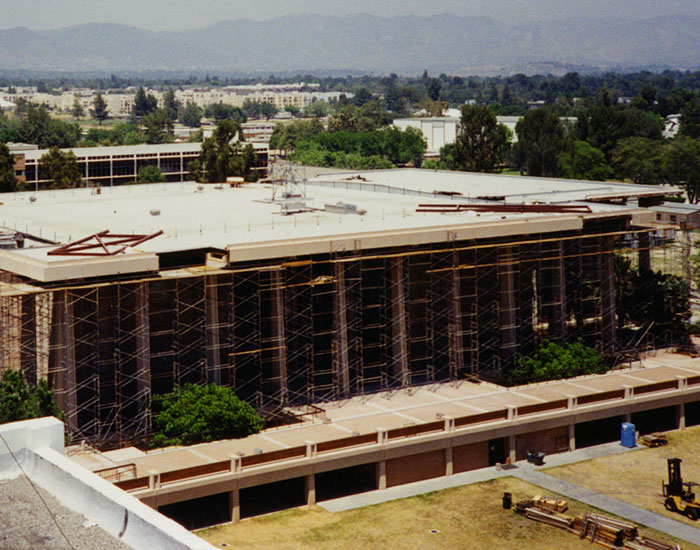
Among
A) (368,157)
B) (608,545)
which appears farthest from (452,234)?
(368,157)

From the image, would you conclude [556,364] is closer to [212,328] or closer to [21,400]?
[212,328]

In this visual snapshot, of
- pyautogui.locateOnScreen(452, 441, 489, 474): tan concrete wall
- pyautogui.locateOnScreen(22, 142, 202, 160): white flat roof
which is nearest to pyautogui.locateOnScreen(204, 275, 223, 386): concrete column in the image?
pyautogui.locateOnScreen(452, 441, 489, 474): tan concrete wall

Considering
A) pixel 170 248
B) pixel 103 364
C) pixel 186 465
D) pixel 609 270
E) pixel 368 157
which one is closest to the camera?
pixel 186 465

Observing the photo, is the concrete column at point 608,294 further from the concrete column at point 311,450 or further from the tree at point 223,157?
the tree at point 223,157

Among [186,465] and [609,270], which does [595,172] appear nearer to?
[609,270]

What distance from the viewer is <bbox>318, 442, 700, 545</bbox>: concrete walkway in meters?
35.2

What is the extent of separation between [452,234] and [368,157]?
101271 millimetres

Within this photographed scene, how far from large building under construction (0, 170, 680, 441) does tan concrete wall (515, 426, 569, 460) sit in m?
5.45

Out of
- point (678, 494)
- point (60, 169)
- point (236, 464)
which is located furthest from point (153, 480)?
point (60, 169)

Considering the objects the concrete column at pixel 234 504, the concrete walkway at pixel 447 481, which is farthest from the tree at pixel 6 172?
the concrete column at pixel 234 504

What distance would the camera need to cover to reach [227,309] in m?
41.7

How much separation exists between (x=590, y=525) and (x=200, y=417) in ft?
44.8

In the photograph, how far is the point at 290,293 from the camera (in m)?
43.8

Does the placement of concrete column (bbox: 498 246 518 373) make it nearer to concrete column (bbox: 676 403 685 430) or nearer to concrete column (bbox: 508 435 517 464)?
concrete column (bbox: 508 435 517 464)
